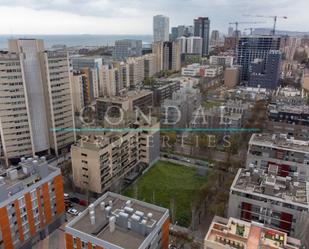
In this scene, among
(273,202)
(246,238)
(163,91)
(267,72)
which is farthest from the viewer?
(267,72)

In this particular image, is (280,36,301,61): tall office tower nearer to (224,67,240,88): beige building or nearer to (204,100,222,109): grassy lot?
(224,67,240,88): beige building

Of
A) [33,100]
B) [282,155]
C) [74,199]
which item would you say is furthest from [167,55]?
[74,199]

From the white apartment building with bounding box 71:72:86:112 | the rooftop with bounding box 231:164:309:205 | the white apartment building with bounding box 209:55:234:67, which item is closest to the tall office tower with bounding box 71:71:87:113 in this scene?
the white apartment building with bounding box 71:72:86:112

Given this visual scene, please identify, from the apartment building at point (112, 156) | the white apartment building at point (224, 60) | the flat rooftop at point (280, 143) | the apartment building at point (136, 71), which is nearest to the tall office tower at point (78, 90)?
the apartment building at point (136, 71)

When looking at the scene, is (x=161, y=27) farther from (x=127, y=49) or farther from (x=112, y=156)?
(x=112, y=156)

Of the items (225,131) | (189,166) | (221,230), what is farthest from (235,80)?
(221,230)

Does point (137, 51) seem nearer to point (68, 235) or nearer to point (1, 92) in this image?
point (1, 92)
